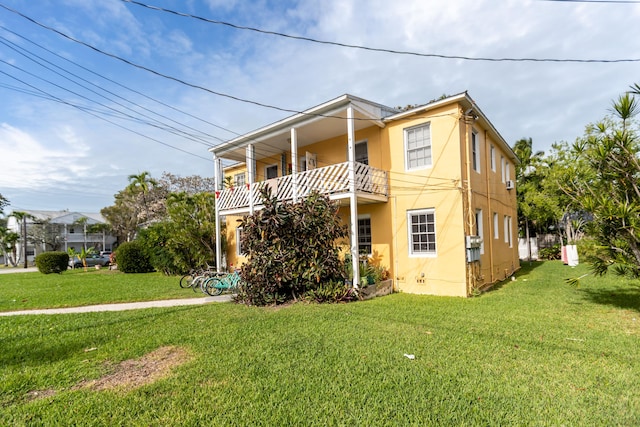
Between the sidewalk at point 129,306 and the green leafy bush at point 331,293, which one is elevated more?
the green leafy bush at point 331,293

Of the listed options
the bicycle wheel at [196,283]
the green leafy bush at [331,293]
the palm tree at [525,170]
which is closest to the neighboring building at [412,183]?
the green leafy bush at [331,293]

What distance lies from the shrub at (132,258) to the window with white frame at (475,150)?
56.9ft

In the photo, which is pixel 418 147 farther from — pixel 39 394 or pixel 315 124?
pixel 39 394

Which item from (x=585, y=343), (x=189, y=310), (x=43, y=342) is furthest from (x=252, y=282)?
(x=585, y=343)

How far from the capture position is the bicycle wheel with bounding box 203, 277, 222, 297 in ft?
34.1

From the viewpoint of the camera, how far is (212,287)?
1055 centimetres

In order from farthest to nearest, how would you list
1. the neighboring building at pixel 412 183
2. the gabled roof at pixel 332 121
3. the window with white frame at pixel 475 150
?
the window with white frame at pixel 475 150, the gabled roof at pixel 332 121, the neighboring building at pixel 412 183

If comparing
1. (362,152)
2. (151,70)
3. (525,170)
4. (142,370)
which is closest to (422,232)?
(362,152)

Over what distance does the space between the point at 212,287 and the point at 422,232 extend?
680 centimetres

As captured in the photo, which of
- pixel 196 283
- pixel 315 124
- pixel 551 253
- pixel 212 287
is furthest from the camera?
pixel 551 253

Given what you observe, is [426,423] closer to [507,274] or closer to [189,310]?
[189,310]

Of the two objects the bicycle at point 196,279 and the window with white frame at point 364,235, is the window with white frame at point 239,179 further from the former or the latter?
the window with white frame at point 364,235

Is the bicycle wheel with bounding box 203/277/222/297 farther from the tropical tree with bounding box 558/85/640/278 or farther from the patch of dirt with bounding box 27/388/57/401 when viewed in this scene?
the tropical tree with bounding box 558/85/640/278

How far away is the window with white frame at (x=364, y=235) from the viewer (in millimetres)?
11406
